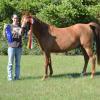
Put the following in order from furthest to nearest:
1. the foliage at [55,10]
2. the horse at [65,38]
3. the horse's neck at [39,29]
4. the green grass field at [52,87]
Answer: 1. the foliage at [55,10]
2. the horse at [65,38]
3. the horse's neck at [39,29]
4. the green grass field at [52,87]

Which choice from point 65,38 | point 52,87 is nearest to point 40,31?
point 65,38

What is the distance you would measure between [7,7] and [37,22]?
14.2 m

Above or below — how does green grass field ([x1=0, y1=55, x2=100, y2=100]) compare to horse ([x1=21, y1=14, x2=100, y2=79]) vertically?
below

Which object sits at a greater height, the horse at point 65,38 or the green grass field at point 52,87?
the horse at point 65,38

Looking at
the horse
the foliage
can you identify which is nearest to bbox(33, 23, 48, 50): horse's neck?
the horse

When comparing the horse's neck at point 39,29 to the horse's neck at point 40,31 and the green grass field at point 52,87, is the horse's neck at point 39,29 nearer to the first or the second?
the horse's neck at point 40,31

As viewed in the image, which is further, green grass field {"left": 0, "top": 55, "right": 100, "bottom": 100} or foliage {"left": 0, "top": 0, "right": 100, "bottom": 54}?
foliage {"left": 0, "top": 0, "right": 100, "bottom": 54}

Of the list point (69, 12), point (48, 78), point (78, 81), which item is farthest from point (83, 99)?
point (69, 12)

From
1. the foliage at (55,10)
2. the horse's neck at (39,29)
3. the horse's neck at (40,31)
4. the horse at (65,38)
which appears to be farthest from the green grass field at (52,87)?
the foliage at (55,10)

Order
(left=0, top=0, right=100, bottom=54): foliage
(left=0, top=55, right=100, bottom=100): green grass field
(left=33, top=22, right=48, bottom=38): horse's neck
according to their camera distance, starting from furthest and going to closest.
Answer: (left=0, top=0, right=100, bottom=54): foliage < (left=33, top=22, right=48, bottom=38): horse's neck < (left=0, top=55, right=100, bottom=100): green grass field

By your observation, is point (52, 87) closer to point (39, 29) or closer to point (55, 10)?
point (39, 29)

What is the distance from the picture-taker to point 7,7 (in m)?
25.3

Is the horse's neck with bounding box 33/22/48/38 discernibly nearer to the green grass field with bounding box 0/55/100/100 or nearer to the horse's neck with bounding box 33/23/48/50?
the horse's neck with bounding box 33/23/48/50

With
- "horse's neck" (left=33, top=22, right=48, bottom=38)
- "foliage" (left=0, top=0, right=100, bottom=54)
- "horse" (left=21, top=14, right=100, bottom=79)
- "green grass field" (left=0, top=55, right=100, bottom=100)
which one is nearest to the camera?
"green grass field" (left=0, top=55, right=100, bottom=100)
